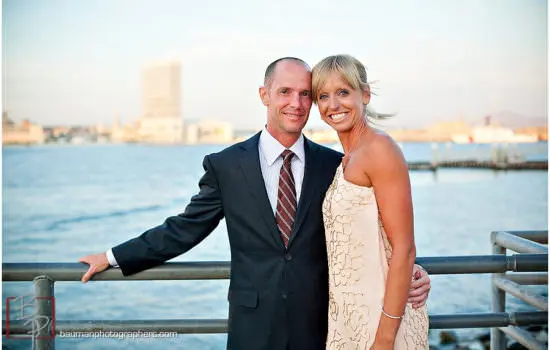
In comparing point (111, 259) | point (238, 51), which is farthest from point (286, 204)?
point (238, 51)

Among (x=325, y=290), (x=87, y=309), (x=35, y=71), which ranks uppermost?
(x=35, y=71)

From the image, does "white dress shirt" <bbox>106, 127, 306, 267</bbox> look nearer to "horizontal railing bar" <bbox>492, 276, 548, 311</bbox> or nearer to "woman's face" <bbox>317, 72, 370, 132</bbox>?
"woman's face" <bbox>317, 72, 370, 132</bbox>

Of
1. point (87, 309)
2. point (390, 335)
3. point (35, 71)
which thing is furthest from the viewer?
point (35, 71)

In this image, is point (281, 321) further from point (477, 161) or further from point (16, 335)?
point (477, 161)

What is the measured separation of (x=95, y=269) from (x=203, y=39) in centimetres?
5077

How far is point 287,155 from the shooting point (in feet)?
8.07

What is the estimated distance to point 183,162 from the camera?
181 feet

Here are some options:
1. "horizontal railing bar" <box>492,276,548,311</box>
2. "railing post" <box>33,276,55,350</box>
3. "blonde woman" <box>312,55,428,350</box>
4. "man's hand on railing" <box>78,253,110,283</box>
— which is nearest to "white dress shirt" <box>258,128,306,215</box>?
"blonde woman" <box>312,55,428,350</box>

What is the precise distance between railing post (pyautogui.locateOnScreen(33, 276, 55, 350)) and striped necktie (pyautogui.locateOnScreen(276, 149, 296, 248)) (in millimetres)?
970

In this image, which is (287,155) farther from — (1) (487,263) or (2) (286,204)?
(1) (487,263)

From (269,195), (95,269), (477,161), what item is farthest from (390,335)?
(477,161)

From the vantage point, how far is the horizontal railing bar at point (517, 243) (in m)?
2.50

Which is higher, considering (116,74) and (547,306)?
(116,74)

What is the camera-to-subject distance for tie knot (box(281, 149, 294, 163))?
2453 millimetres
